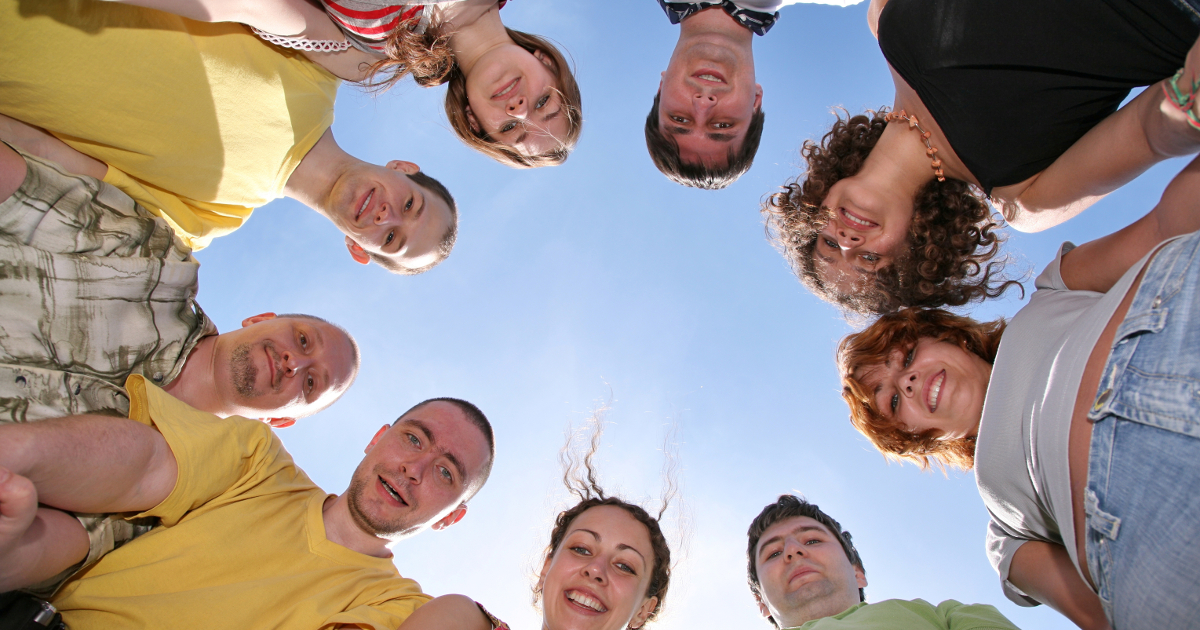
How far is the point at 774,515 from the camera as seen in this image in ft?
18.2

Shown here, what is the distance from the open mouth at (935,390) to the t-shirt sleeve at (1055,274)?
35.0 inches

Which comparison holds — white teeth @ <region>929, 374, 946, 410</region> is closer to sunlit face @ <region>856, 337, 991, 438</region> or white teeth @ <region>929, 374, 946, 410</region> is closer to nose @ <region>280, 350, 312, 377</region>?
sunlit face @ <region>856, 337, 991, 438</region>

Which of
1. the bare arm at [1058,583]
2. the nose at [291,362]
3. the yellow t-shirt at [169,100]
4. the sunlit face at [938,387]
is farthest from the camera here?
the nose at [291,362]

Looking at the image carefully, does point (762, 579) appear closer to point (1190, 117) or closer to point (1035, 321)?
point (1035, 321)

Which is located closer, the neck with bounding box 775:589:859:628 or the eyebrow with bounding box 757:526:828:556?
the neck with bounding box 775:589:859:628

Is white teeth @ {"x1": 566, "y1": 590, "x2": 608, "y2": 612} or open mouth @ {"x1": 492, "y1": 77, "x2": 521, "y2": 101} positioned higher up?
open mouth @ {"x1": 492, "y1": 77, "x2": 521, "y2": 101}

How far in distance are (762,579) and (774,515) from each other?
27.1 inches

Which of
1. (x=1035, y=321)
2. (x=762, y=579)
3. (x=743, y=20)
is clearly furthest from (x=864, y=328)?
(x=743, y=20)

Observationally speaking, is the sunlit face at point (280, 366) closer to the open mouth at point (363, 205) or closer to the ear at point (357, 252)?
the ear at point (357, 252)

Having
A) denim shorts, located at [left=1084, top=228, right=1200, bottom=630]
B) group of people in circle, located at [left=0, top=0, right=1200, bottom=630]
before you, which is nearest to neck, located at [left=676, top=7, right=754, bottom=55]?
group of people in circle, located at [left=0, top=0, right=1200, bottom=630]

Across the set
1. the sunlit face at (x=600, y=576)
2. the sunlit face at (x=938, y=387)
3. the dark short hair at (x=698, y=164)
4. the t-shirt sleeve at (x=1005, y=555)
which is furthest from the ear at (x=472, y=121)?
the t-shirt sleeve at (x=1005, y=555)

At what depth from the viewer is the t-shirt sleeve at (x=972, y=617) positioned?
3572 millimetres

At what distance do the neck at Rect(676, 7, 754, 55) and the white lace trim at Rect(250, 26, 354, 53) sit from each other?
254cm

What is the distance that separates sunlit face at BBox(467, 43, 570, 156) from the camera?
14.9 feet
